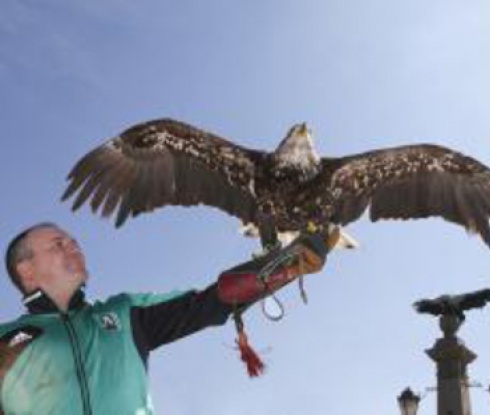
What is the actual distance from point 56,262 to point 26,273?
0.14 meters

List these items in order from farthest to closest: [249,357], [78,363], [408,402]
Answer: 1. [408,402]
2. [249,357]
3. [78,363]

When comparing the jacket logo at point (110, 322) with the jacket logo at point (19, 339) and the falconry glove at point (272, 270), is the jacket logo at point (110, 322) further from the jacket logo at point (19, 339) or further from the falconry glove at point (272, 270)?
the falconry glove at point (272, 270)

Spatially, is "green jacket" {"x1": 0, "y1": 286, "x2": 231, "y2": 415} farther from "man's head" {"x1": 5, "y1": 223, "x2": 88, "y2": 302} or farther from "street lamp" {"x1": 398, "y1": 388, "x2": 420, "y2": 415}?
"street lamp" {"x1": 398, "y1": 388, "x2": 420, "y2": 415}

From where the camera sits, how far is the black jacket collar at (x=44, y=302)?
4051 mm

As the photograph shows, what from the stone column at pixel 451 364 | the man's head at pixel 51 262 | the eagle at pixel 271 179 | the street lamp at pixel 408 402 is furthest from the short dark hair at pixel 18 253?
the stone column at pixel 451 364

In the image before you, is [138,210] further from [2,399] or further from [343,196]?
[2,399]

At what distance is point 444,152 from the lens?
11.7 meters

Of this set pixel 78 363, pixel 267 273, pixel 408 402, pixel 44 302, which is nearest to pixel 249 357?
pixel 267 273

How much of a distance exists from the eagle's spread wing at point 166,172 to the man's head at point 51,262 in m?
6.28

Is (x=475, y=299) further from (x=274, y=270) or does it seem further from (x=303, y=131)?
(x=274, y=270)

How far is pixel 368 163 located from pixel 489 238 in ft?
5.46

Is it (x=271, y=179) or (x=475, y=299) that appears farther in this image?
(x=475, y=299)

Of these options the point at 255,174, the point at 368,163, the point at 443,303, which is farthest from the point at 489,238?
the point at 443,303

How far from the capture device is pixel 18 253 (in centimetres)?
409
